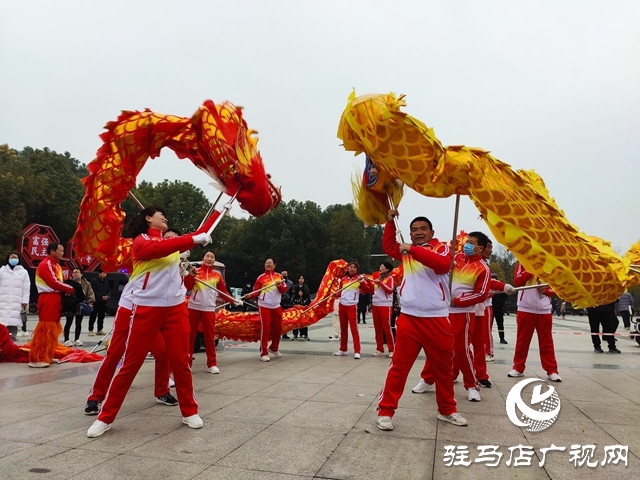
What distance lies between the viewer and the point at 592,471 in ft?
8.74

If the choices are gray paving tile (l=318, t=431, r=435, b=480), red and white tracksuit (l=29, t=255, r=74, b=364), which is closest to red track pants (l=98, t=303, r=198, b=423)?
gray paving tile (l=318, t=431, r=435, b=480)

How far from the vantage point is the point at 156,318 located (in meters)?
3.50

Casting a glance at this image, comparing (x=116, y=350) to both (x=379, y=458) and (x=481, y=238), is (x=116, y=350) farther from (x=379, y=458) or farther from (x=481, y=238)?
(x=481, y=238)

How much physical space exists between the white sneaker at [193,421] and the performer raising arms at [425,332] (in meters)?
1.31

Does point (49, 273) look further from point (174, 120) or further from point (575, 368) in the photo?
point (575, 368)

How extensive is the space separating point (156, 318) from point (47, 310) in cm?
382

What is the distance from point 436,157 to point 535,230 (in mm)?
899

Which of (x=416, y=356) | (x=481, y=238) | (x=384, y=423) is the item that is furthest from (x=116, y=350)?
(x=481, y=238)

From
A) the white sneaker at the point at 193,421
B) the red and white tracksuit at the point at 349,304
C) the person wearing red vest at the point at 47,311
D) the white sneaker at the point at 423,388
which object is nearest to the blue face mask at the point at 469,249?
the white sneaker at the point at 423,388

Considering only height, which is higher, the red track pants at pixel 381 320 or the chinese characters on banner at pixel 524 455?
the red track pants at pixel 381 320

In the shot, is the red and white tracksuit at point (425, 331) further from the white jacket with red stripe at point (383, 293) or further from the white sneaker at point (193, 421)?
the white jacket with red stripe at point (383, 293)

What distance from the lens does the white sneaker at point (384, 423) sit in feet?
11.1

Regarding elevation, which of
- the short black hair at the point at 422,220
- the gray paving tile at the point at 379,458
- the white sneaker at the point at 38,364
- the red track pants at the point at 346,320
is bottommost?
the white sneaker at the point at 38,364

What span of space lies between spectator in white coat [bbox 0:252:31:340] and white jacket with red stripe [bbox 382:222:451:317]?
227 inches
